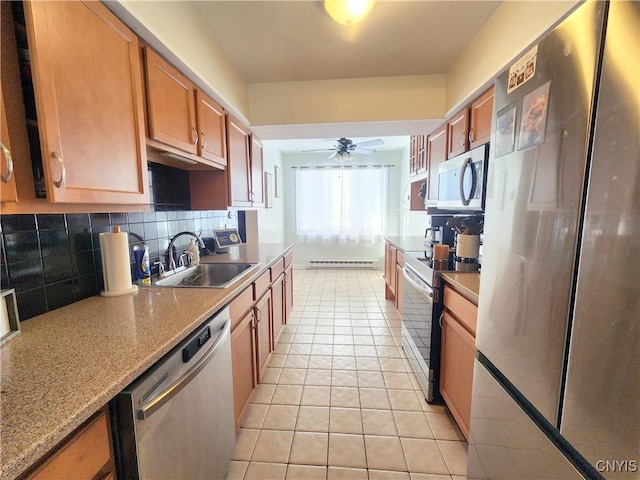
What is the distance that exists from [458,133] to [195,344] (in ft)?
7.30

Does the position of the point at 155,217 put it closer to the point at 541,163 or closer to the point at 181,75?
the point at 181,75

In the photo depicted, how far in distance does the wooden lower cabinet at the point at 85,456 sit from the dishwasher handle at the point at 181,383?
8 centimetres

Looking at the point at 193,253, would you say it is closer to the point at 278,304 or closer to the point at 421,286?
the point at 278,304

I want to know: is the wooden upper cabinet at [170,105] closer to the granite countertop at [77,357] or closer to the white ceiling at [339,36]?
the white ceiling at [339,36]

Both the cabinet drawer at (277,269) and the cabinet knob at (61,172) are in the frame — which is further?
the cabinet drawer at (277,269)

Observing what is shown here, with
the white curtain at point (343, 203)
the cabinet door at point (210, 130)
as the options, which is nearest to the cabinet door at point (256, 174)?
the cabinet door at point (210, 130)

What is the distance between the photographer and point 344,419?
5.47 feet

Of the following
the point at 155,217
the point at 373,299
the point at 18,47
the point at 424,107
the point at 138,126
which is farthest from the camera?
the point at 373,299

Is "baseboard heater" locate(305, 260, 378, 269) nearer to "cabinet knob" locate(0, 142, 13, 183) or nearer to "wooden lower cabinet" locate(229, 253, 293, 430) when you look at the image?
"wooden lower cabinet" locate(229, 253, 293, 430)

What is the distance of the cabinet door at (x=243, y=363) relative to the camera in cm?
145

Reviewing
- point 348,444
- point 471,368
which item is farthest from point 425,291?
point 348,444

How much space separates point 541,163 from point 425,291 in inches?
46.7

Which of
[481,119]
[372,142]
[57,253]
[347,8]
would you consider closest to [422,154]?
Result: [372,142]

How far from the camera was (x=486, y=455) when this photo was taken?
3.38ft
